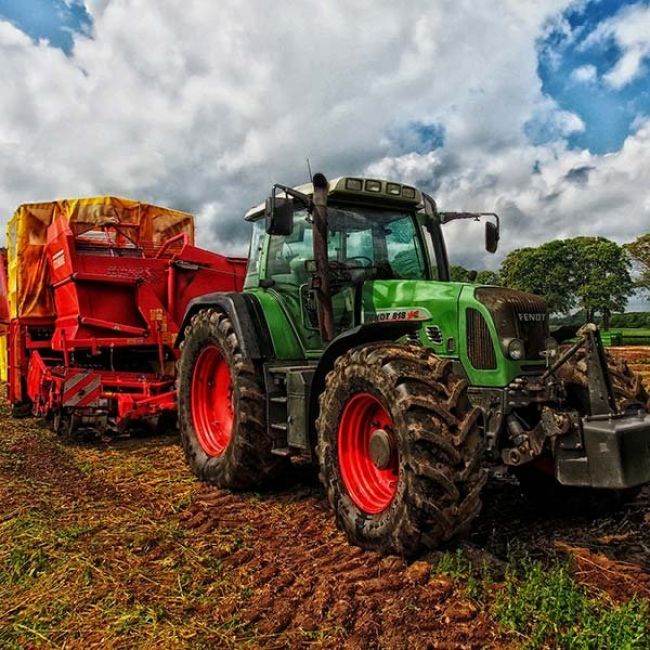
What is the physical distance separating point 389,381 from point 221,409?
9.57 ft

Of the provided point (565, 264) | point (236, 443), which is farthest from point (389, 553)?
point (565, 264)

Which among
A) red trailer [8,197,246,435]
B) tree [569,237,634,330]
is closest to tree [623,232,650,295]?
tree [569,237,634,330]

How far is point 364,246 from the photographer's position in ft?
17.2

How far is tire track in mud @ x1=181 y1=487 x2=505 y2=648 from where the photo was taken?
9.62 feet

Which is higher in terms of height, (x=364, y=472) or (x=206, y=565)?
(x=364, y=472)

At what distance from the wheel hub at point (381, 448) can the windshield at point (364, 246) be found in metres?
1.60

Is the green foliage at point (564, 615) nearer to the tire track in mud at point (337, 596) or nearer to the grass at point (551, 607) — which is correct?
the grass at point (551, 607)

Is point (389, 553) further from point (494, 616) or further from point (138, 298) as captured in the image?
point (138, 298)

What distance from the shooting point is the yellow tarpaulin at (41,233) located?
8727 mm

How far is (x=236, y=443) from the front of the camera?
5207 mm

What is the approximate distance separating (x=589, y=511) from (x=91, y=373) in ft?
18.1

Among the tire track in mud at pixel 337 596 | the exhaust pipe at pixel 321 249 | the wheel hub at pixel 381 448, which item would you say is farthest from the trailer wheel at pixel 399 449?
the exhaust pipe at pixel 321 249

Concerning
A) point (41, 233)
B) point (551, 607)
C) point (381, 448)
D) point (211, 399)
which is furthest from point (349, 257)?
point (41, 233)

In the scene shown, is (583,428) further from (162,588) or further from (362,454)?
(162,588)
